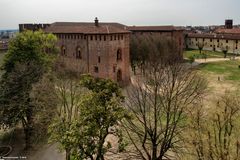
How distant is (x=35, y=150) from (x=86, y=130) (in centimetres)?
1071

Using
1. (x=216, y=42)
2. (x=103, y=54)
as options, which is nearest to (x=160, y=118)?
(x=103, y=54)

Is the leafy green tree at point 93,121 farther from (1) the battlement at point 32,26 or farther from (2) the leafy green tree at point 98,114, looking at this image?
(1) the battlement at point 32,26

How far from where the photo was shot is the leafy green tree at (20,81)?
20203 mm

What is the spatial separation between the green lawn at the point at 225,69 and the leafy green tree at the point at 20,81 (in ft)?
92.9

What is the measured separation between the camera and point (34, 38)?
26.7 m

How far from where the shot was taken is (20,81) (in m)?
21.0

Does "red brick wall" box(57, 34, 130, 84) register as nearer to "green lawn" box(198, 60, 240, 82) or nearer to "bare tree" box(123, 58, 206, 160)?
"green lawn" box(198, 60, 240, 82)

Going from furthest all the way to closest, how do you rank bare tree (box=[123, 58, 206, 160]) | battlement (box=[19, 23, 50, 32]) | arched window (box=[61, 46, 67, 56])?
battlement (box=[19, 23, 50, 32]), arched window (box=[61, 46, 67, 56]), bare tree (box=[123, 58, 206, 160])

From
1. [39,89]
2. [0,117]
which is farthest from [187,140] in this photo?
[0,117]

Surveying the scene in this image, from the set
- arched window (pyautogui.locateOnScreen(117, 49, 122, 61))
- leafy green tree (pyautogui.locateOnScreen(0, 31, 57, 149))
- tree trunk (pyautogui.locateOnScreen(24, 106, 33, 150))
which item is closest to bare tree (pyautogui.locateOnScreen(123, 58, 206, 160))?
tree trunk (pyautogui.locateOnScreen(24, 106, 33, 150))

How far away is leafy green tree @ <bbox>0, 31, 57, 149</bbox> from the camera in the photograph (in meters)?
20.2

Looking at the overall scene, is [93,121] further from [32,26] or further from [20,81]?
[32,26]

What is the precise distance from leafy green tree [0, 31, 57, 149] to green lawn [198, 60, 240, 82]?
92.9ft

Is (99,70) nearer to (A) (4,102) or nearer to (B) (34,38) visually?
(B) (34,38)
